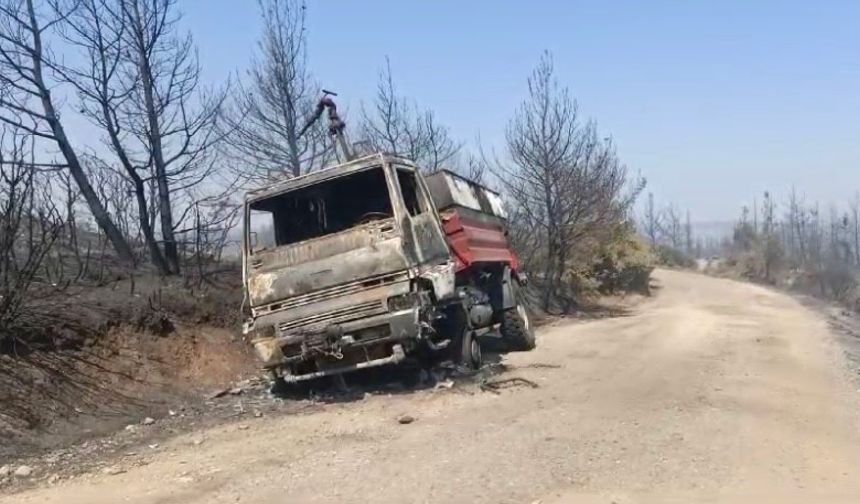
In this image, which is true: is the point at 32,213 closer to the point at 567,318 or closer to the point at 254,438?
the point at 254,438

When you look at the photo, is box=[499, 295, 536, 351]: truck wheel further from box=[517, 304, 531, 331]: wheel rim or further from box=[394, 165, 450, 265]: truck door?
box=[394, 165, 450, 265]: truck door

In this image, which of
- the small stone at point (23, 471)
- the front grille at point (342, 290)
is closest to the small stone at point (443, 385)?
the front grille at point (342, 290)

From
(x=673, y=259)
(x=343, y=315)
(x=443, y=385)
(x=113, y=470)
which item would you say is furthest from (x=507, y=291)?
(x=673, y=259)

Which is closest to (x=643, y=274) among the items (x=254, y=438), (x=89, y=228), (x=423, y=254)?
(x=89, y=228)

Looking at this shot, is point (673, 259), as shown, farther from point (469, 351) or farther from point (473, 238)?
point (469, 351)

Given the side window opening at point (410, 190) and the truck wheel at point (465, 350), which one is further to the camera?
the side window opening at point (410, 190)

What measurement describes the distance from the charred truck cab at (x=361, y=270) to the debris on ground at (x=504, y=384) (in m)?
0.75

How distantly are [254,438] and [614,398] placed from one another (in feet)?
12.7

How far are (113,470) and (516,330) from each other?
8.15 metres

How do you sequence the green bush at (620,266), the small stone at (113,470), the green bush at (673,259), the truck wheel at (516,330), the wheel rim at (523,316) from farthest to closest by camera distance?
the green bush at (673,259)
the green bush at (620,266)
the wheel rim at (523,316)
the truck wheel at (516,330)
the small stone at (113,470)

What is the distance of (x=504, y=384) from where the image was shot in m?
9.86

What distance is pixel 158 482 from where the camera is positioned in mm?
6324

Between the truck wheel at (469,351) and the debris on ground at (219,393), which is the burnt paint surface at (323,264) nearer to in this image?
the debris on ground at (219,393)

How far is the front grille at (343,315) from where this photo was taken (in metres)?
9.22
